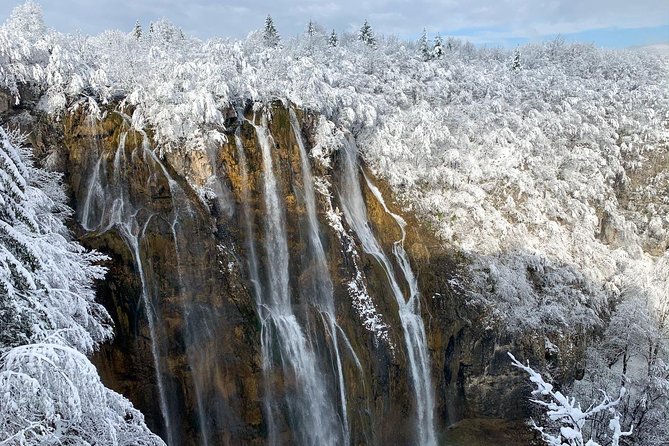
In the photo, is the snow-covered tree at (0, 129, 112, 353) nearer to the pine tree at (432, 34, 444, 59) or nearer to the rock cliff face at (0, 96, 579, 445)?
the rock cliff face at (0, 96, 579, 445)

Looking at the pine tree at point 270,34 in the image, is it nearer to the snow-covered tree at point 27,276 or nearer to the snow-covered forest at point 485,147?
the snow-covered forest at point 485,147

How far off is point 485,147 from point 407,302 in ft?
32.3

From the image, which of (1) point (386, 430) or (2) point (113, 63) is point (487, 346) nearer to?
(1) point (386, 430)

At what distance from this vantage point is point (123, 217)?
14984 mm

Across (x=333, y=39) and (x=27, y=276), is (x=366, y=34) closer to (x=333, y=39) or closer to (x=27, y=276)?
(x=333, y=39)

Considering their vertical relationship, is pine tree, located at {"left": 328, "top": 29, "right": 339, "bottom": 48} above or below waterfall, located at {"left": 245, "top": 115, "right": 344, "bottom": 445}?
above

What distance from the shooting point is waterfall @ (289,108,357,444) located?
50.8ft

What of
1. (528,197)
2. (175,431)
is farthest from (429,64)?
(175,431)

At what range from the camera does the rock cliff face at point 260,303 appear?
14.2m

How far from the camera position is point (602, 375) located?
20.3 m

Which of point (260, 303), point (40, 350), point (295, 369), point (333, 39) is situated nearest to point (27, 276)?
point (40, 350)

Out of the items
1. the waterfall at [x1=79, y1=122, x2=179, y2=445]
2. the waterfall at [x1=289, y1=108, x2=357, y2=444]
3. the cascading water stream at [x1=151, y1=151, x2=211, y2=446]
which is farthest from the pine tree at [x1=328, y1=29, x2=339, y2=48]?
the cascading water stream at [x1=151, y1=151, x2=211, y2=446]

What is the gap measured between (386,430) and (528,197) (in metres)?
12.4

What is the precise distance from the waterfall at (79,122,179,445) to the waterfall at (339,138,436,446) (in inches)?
295
